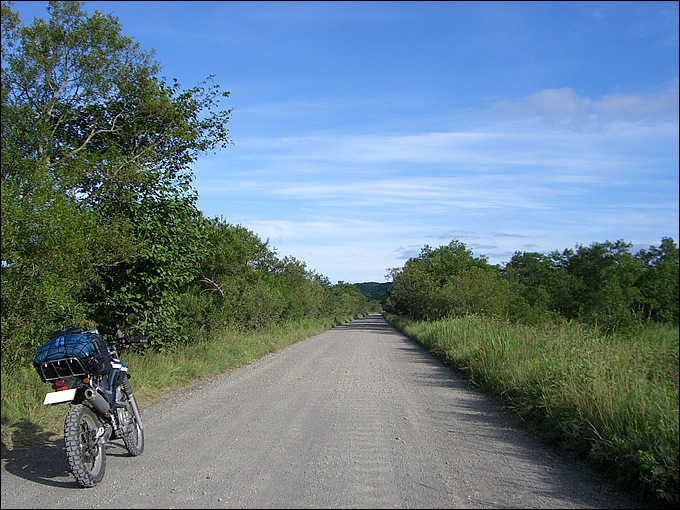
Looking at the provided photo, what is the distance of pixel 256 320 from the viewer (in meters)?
27.1

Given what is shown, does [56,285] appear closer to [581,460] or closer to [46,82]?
[46,82]

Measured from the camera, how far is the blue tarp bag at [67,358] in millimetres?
5270

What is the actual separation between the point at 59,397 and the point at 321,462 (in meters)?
2.66

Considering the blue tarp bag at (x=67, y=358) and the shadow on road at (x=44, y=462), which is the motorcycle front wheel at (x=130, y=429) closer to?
the shadow on road at (x=44, y=462)

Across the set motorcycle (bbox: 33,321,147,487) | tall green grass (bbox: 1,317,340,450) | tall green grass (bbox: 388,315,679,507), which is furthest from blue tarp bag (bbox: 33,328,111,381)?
tall green grass (bbox: 388,315,679,507)

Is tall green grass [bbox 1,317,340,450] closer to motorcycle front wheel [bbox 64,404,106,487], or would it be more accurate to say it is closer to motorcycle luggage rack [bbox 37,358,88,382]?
motorcycle luggage rack [bbox 37,358,88,382]

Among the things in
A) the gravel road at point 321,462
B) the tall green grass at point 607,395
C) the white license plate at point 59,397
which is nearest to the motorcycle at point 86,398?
the white license plate at point 59,397

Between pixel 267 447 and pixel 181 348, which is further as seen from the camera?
pixel 181 348

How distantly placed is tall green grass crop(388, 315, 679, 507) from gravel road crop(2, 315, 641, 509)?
1.00 feet

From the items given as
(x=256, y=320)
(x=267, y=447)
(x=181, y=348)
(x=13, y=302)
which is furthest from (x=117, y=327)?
(x=256, y=320)

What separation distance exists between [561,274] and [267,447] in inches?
1796

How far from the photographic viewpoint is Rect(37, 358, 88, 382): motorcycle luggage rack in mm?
5258

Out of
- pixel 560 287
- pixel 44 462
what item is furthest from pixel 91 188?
pixel 560 287

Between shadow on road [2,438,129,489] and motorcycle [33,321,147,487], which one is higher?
motorcycle [33,321,147,487]
